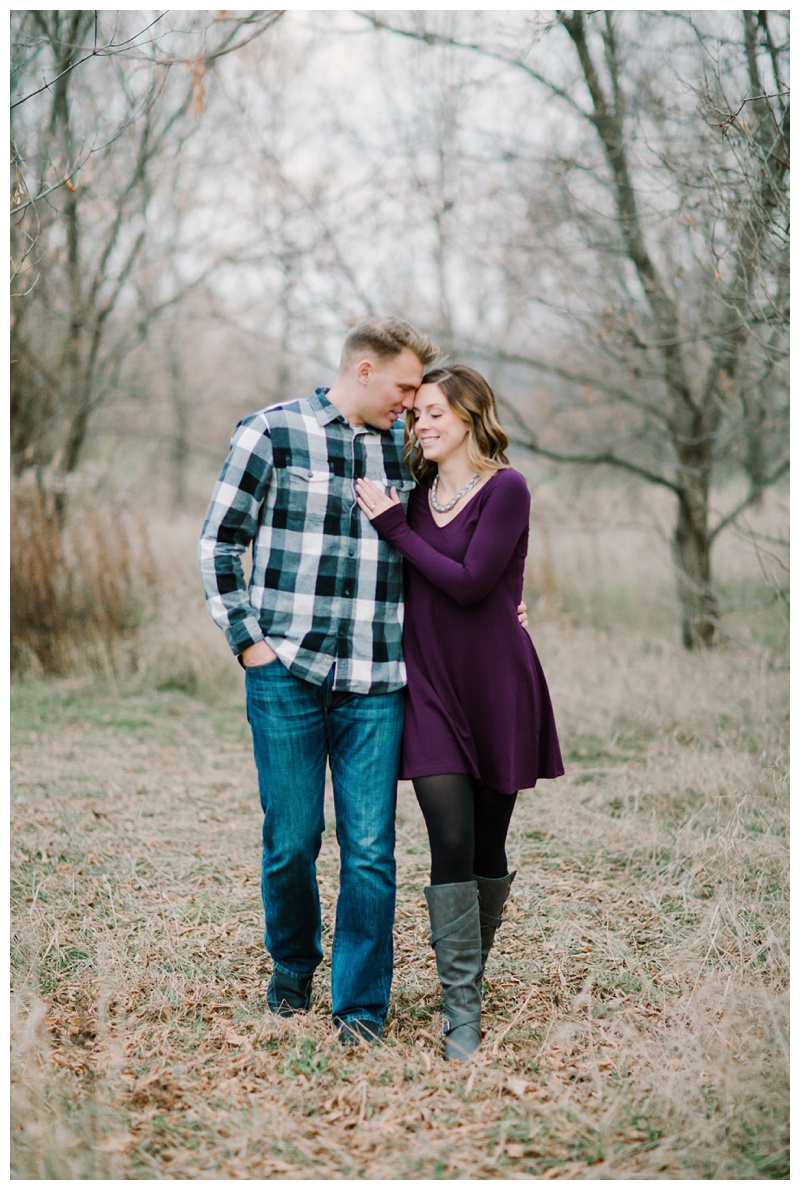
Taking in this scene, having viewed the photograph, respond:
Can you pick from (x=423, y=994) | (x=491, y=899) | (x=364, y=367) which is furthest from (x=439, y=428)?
(x=423, y=994)

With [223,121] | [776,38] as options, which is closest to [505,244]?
[776,38]

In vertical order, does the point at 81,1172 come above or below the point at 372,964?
below

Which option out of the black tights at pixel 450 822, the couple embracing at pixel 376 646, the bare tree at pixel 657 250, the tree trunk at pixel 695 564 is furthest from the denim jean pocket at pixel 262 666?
the tree trunk at pixel 695 564

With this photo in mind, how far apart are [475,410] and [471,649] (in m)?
0.71

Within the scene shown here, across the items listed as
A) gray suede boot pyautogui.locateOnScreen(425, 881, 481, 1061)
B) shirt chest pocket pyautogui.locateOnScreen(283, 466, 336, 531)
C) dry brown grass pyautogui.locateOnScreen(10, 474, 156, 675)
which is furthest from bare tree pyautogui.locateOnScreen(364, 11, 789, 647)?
dry brown grass pyautogui.locateOnScreen(10, 474, 156, 675)

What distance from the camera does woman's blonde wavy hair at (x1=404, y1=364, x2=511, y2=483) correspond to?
114 inches

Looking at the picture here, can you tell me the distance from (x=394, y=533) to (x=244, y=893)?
1960 mm

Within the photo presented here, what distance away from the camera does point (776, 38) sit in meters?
4.22

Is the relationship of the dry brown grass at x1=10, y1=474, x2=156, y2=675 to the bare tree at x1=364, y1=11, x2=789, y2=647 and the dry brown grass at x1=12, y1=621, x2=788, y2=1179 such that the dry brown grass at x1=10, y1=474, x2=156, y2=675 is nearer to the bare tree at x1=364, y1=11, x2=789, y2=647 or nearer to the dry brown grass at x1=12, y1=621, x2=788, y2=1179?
the dry brown grass at x1=12, y1=621, x2=788, y2=1179

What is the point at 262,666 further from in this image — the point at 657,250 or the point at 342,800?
the point at 657,250

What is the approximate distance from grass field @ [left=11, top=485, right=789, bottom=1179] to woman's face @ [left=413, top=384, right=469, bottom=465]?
1709 millimetres

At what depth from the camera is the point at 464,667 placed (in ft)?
9.27

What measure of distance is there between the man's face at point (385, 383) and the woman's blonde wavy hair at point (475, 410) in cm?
7

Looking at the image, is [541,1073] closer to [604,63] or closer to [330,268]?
[604,63]
